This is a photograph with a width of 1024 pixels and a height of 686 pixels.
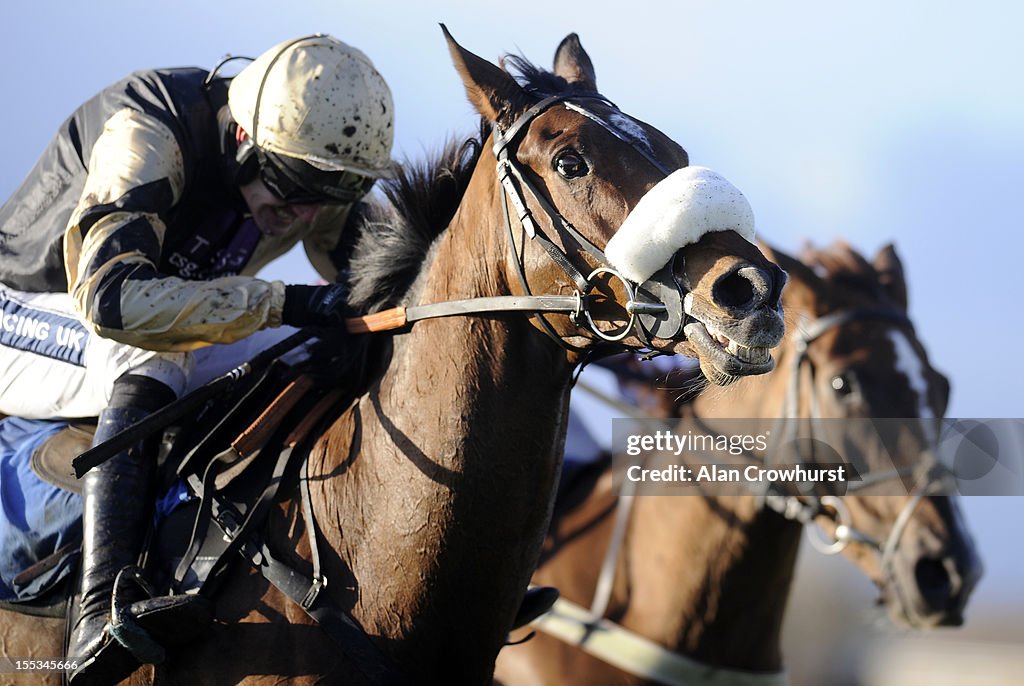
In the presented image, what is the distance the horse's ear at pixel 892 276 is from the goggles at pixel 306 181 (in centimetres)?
349

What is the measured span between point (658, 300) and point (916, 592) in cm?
337

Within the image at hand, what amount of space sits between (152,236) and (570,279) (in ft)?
4.60

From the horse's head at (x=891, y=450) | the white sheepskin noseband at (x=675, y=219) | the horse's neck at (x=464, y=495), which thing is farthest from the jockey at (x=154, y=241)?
the horse's head at (x=891, y=450)

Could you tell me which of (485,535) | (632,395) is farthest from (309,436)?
(632,395)

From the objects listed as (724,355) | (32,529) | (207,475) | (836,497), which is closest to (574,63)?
(724,355)

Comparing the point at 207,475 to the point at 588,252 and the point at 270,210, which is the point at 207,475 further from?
the point at 588,252

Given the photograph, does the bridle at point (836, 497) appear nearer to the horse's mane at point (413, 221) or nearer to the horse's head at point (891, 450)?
the horse's head at point (891, 450)

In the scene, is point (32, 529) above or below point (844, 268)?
below

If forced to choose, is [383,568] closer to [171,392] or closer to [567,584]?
[171,392]

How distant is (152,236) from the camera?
3600 mm

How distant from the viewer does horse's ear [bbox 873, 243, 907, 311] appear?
6.38 metres

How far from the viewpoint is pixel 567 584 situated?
5750mm

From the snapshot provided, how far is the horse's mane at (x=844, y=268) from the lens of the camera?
6320mm

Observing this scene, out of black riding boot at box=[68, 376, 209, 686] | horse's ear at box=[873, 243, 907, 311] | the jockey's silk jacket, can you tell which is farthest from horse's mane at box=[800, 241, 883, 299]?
black riding boot at box=[68, 376, 209, 686]
